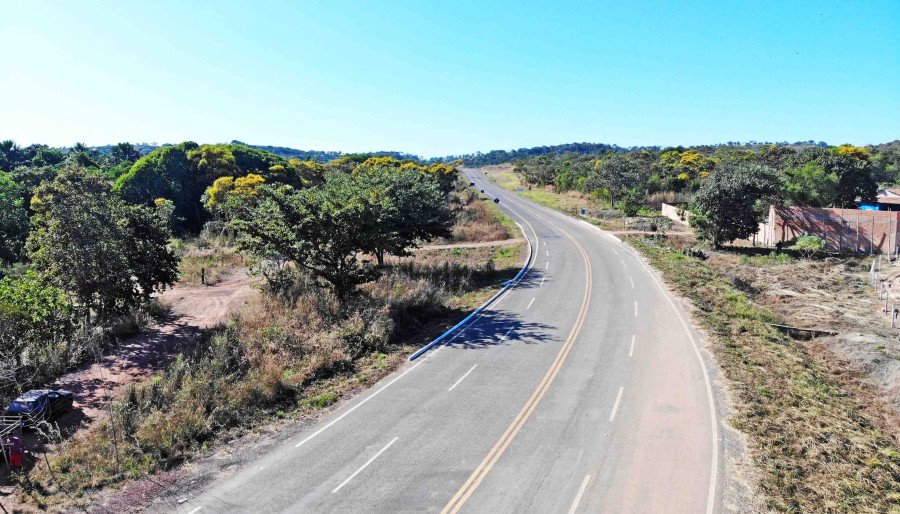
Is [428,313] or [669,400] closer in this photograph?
[669,400]

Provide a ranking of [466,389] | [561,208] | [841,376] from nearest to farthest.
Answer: [466,389] → [841,376] → [561,208]

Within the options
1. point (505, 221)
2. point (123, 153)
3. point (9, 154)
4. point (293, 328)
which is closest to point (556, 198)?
point (505, 221)

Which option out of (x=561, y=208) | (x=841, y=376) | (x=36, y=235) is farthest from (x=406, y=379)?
(x=561, y=208)

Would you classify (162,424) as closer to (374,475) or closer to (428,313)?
(374,475)

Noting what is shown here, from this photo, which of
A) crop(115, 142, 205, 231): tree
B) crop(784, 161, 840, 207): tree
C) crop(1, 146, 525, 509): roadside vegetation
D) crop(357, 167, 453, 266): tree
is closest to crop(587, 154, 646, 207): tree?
crop(784, 161, 840, 207): tree

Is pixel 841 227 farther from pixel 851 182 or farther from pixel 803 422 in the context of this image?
pixel 803 422

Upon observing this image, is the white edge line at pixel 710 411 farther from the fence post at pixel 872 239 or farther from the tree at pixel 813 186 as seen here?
the tree at pixel 813 186
